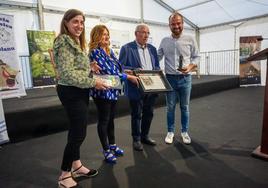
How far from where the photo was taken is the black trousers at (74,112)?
1271mm

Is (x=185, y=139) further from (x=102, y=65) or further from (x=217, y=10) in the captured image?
(x=217, y=10)

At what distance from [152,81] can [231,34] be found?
7.12 m

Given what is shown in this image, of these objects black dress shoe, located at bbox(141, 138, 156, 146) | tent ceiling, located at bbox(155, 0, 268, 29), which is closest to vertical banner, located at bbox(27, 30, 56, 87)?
black dress shoe, located at bbox(141, 138, 156, 146)

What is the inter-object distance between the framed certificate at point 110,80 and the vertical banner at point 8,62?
2.62m

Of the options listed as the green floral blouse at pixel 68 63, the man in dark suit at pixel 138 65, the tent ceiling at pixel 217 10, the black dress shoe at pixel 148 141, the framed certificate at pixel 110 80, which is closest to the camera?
the green floral blouse at pixel 68 63

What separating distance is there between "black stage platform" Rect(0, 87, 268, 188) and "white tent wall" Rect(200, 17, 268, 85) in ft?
17.6

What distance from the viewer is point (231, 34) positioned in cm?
771

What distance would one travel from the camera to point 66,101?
128 cm

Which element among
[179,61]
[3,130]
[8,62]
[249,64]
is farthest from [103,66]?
[249,64]

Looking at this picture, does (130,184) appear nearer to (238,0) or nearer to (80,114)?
(80,114)

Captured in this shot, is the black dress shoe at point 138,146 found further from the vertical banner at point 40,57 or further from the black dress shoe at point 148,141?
the vertical banner at point 40,57

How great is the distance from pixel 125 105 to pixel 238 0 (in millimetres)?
5406

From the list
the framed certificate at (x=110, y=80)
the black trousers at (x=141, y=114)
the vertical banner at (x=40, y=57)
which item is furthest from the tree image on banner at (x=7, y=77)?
the framed certificate at (x=110, y=80)

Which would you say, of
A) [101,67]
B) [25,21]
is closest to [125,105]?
[101,67]
